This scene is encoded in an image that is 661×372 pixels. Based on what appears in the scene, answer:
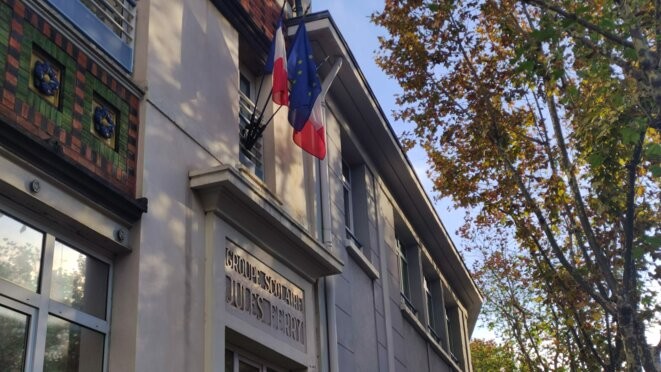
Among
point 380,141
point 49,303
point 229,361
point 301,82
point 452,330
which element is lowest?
point 49,303

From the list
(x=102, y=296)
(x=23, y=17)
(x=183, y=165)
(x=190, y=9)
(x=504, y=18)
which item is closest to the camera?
(x=23, y=17)

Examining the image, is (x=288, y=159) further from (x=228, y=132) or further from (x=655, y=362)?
(x=655, y=362)

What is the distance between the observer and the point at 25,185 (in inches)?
223

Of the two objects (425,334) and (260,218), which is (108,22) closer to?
(260,218)

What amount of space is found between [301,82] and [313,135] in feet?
2.25

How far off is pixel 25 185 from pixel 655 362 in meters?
8.20

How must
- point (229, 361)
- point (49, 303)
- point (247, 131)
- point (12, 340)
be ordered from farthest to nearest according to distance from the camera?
point (247, 131) → point (229, 361) → point (49, 303) → point (12, 340)

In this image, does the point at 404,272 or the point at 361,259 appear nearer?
the point at 361,259

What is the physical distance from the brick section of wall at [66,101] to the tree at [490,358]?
2572 centimetres

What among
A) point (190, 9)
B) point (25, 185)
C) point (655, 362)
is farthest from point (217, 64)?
point (655, 362)

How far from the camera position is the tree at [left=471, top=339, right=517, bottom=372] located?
104 feet

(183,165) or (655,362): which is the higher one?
(183,165)

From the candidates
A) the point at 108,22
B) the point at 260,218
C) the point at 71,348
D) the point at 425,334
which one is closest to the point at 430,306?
the point at 425,334

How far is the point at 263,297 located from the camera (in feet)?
29.0
